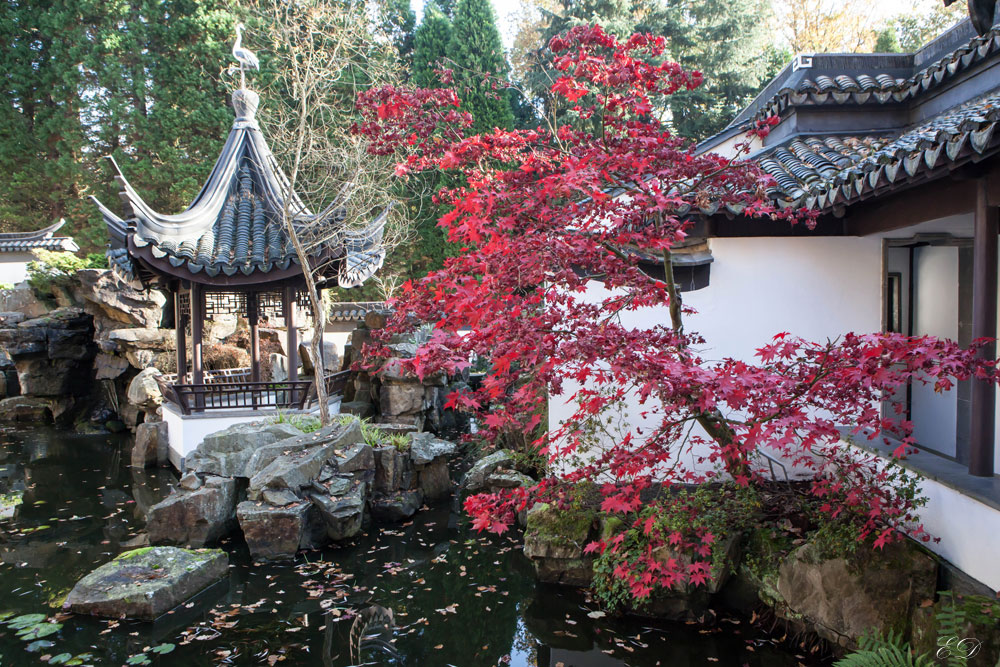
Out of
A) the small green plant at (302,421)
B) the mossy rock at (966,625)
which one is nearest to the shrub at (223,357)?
the small green plant at (302,421)

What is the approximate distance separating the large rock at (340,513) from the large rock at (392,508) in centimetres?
54

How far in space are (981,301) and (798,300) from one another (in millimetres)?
2126

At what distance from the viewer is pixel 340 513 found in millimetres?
7094

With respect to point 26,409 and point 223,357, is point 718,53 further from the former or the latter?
point 26,409

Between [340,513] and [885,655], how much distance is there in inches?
205

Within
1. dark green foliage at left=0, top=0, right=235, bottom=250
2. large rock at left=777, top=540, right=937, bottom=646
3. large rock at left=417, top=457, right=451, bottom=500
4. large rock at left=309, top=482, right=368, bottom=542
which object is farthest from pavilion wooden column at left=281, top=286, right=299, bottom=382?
dark green foliage at left=0, top=0, right=235, bottom=250

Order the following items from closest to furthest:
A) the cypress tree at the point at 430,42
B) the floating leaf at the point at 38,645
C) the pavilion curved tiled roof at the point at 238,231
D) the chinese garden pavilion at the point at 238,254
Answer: the floating leaf at the point at 38,645 < the pavilion curved tiled roof at the point at 238,231 < the chinese garden pavilion at the point at 238,254 < the cypress tree at the point at 430,42

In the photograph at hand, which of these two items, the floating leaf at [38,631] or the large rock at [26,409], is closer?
the floating leaf at [38,631]

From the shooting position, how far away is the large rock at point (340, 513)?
710 cm

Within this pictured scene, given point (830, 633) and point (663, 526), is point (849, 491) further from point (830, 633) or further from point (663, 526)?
point (663, 526)

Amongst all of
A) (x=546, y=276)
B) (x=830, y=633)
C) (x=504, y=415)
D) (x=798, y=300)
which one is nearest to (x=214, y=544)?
(x=504, y=415)

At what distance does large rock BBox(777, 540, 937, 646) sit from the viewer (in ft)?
13.4

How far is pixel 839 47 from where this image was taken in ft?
69.7

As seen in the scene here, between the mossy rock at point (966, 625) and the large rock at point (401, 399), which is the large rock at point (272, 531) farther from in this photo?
the mossy rock at point (966, 625)
